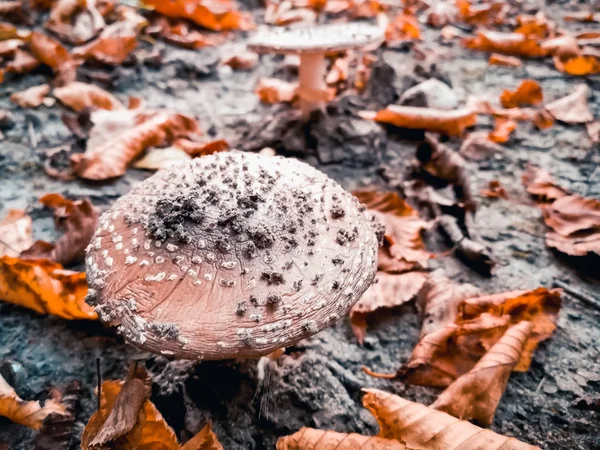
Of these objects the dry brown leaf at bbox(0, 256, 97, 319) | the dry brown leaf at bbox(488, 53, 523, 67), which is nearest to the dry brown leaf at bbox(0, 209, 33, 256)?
the dry brown leaf at bbox(0, 256, 97, 319)

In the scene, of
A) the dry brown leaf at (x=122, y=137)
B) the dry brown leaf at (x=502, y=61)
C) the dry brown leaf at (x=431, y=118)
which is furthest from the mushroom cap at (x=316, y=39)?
the dry brown leaf at (x=502, y=61)

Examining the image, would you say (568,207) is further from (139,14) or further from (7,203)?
(139,14)

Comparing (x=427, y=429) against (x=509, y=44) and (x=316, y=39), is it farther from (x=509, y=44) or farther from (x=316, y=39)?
(x=509, y=44)

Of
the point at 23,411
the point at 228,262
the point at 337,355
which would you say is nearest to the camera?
the point at 228,262

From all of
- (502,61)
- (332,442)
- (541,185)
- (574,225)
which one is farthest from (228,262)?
(502,61)

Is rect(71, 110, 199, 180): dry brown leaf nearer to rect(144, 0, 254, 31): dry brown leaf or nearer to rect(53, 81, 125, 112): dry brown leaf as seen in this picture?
rect(53, 81, 125, 112): dry brown leaf

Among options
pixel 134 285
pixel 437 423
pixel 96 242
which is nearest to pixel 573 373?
pixel 437 423

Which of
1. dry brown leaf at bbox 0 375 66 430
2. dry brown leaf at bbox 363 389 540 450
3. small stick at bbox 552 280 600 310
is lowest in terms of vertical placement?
small stick at bbox 552 280 600 310
